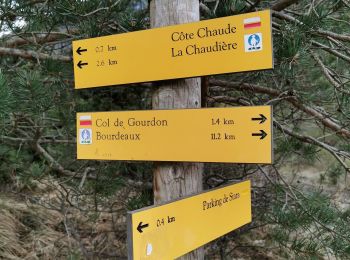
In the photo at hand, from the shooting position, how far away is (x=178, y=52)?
161 centimetres

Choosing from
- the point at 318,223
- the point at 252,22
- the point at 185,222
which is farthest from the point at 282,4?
the point at 185,222

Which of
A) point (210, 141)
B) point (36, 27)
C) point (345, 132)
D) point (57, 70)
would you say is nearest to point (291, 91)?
point (345, 132)

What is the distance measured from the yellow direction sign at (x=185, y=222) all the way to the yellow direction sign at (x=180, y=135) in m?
0.21

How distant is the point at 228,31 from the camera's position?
1528 mm

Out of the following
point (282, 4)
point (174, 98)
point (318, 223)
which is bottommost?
point (318, 223)

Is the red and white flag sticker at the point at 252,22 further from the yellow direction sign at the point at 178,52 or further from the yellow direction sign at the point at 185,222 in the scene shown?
the yellow direction sign at the point at 185,222

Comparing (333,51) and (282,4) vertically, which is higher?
(282,4)

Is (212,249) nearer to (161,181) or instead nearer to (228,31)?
(161,181)

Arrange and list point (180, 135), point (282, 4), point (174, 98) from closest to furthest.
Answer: point (180, 135), point (174, 98), point (282, 4)

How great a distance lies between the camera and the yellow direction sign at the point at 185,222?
1369 millimetres

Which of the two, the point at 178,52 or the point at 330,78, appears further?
the point at 330,78

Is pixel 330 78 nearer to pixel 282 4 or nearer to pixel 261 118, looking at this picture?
pixel 282 4

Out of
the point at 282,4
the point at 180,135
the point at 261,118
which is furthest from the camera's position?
the point at 282,4

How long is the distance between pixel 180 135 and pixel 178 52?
1.07 feet
